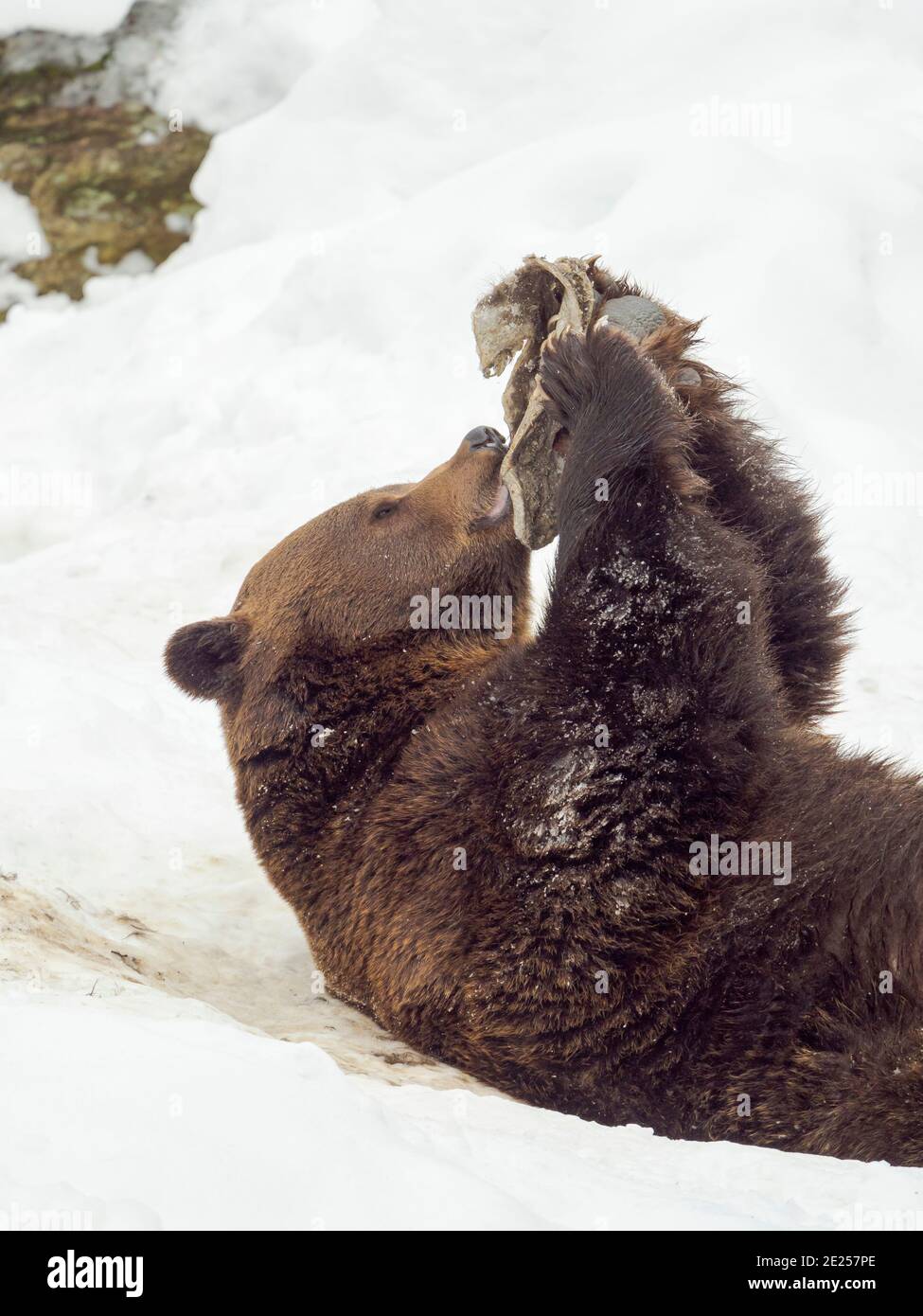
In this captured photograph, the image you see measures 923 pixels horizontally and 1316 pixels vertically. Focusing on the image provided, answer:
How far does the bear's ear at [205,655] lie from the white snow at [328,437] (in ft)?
2.93

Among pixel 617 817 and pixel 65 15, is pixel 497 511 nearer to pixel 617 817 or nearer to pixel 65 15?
pixel 617 817

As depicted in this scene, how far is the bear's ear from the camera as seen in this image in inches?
180

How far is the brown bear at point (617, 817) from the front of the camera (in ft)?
Answer: 11.4

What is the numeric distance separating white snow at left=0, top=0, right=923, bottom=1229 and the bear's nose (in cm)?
151

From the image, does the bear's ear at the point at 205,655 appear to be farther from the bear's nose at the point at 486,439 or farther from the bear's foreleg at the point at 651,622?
the bear's foreleg at the point at 651,622

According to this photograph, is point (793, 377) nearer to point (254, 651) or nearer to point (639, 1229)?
point (254, 651)

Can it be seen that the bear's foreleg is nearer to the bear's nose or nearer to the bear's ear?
the bear's nose

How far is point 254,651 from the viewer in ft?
15.3

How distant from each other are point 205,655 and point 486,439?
125 cm

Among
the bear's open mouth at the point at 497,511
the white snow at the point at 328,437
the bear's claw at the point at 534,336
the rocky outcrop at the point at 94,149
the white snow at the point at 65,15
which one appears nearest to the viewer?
the white snow at the point at 328,437

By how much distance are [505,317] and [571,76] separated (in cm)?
712

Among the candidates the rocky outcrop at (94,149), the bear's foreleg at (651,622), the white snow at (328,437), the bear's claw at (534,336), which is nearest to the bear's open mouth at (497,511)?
the bear's claw at (534,336)

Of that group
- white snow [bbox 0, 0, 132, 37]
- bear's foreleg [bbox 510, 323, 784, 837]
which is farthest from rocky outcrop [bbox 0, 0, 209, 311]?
bear's foreleg [bbox 510, 323, 784, 837]

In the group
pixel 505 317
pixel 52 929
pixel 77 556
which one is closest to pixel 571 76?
pixel 77 556
